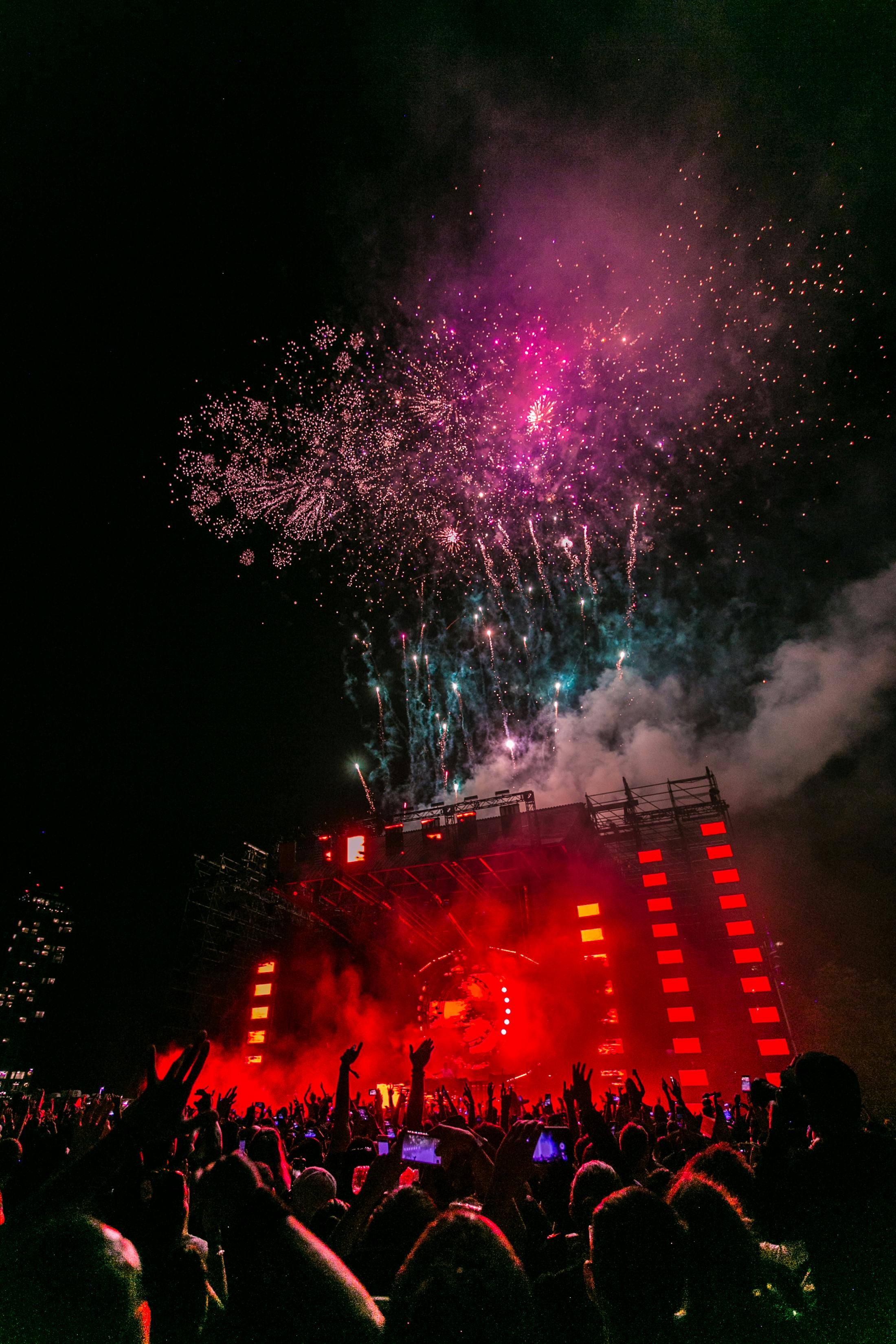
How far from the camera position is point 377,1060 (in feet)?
77.4

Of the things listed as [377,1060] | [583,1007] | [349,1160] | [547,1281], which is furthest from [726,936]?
[547,1281]

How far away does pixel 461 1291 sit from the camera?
1109mm

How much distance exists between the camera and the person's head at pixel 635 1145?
352 cm

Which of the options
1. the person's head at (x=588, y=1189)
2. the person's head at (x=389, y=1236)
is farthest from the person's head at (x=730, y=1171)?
the person's head at (x=389, y=1236)

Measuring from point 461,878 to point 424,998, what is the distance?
17.3 feet

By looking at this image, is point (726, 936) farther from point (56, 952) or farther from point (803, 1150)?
point (56, 952)

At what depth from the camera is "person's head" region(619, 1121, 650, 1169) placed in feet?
11.5

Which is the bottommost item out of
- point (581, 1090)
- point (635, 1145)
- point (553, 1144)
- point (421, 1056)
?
point (553, 1144)

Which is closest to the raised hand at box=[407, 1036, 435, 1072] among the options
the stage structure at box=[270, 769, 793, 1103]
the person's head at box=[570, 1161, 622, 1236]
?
the person's head at box=[570, 1161, 622, 1236]

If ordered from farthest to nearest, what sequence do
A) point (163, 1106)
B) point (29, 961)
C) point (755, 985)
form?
point (29, 961)
point (755, 985)
point (163, 1106)

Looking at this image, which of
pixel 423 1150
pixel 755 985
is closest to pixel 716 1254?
pixel 423 1150

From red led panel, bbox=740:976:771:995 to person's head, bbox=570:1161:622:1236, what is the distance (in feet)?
81.9

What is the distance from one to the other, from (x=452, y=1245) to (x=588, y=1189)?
180 cm

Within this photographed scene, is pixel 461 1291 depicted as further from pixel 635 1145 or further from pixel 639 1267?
pixel 635 1145
